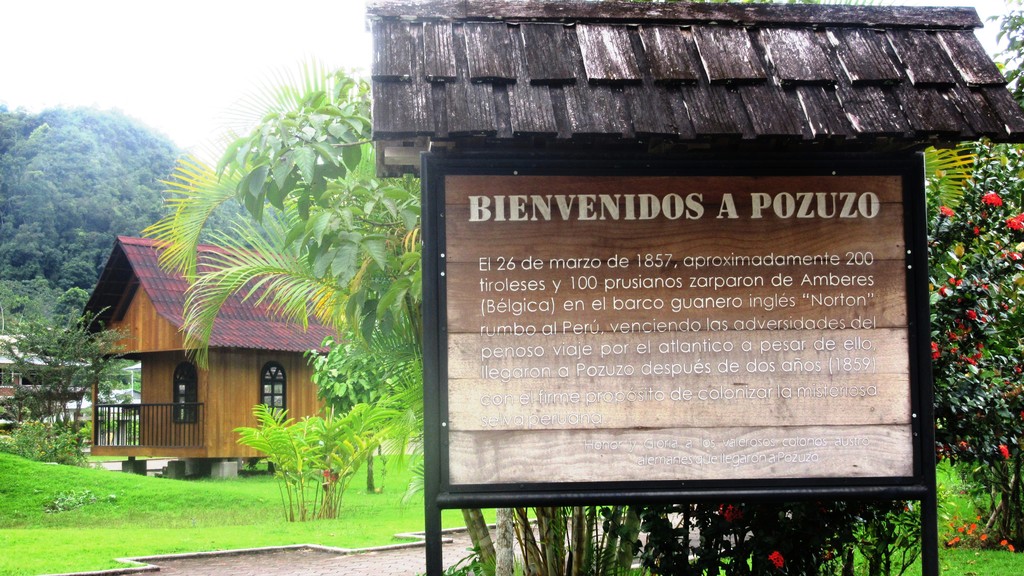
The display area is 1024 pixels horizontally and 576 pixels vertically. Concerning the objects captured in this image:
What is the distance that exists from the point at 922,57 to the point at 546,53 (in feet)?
4.87

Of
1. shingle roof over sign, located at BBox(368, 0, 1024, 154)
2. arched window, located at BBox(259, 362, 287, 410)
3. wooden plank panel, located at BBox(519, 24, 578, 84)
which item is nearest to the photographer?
shingle roof over sign, located at BBox(368, 0, 1024, 154)

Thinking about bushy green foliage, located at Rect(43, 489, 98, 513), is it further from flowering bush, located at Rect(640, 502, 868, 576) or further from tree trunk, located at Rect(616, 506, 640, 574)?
flowering bush, located at Rect(640, 502, 868, 576)

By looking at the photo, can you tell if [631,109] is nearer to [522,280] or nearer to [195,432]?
[522,280]

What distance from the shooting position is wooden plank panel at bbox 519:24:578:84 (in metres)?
3.70

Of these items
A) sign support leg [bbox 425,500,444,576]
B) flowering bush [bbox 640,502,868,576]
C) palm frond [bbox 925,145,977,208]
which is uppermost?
palm frond [bbox 925,145,977,208]

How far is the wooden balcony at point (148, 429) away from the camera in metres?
24.5

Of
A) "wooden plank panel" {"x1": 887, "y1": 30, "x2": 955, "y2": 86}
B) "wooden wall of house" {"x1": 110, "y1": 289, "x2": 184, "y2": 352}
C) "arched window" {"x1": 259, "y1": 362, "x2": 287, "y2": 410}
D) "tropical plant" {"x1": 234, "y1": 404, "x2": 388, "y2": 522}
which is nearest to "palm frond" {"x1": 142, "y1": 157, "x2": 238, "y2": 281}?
"wooden plank panel" {"x1": 887, "y1": 30, "x2": 955, "y2": 86}

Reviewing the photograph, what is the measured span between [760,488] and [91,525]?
13.8m

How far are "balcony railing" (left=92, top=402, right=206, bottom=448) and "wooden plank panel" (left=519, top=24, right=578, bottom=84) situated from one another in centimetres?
2204

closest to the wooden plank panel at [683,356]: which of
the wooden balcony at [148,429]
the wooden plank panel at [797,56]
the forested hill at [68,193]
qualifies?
the wooden plank panel at [797,56]

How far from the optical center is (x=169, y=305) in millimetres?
25344

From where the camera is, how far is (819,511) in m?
5.69

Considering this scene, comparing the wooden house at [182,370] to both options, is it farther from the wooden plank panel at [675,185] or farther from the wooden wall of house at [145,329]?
the wooden plank panel at [675,185]

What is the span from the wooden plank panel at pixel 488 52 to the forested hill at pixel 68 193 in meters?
52.5
